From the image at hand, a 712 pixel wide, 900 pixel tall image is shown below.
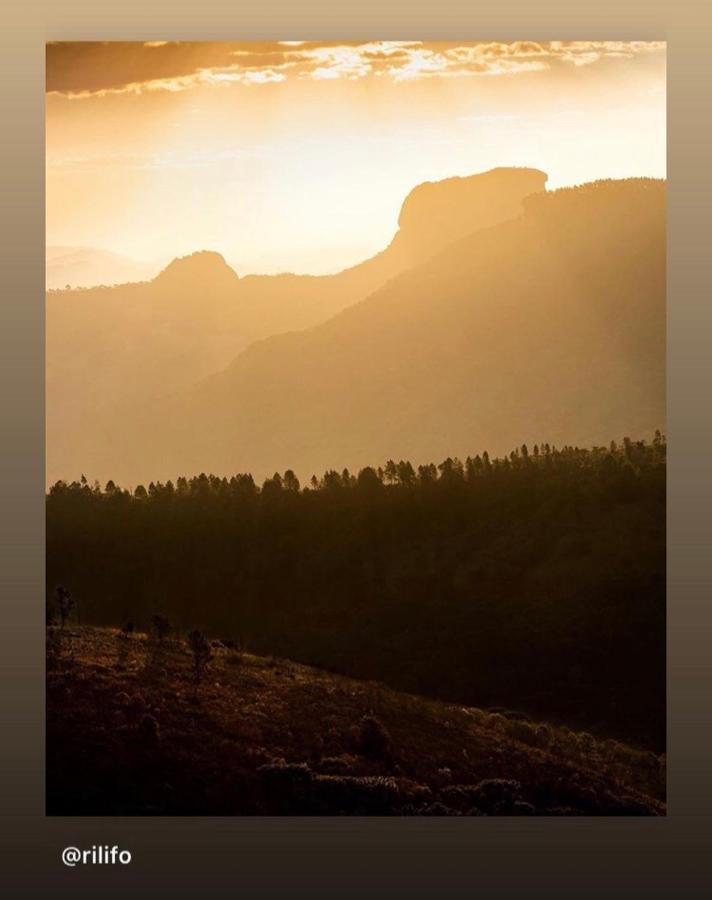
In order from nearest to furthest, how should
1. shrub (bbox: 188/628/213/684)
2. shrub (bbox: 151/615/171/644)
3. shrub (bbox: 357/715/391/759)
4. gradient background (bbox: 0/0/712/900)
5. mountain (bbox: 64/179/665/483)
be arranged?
gradient background (bbox: 0/0/712/900) → shrub (bbox: 357/715/391/759) → shrub (bbox: 188/628/213/684) → shrub (bbox: 151/615/171/644) → mountain (bbox: 64/179/665/483)

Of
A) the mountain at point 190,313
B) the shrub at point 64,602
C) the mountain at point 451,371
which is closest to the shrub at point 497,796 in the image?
the mountain at point 451,371

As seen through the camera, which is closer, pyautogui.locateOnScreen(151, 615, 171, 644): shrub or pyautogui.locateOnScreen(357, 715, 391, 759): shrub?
pyautogui.locateOnScreen(357, 715, 391, 759): shrub

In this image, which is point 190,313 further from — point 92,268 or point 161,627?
point 161,627

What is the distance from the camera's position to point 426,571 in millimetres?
9922

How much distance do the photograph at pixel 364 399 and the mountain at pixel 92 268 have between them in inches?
0.9

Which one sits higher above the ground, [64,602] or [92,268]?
[92,268]

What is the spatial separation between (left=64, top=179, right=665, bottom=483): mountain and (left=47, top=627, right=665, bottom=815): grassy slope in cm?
156

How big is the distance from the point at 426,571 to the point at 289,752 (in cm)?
164

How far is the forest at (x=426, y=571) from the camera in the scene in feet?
31.7

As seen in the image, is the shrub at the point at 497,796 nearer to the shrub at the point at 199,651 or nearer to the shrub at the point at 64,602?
the shrub at the point at 199,651

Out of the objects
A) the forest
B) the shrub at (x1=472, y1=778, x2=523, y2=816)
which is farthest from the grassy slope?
the forest

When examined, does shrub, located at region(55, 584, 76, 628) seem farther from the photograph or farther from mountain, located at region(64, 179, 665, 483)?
mountain, located at region(64, 179, 665, 483)

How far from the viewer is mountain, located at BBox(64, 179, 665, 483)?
995cm
